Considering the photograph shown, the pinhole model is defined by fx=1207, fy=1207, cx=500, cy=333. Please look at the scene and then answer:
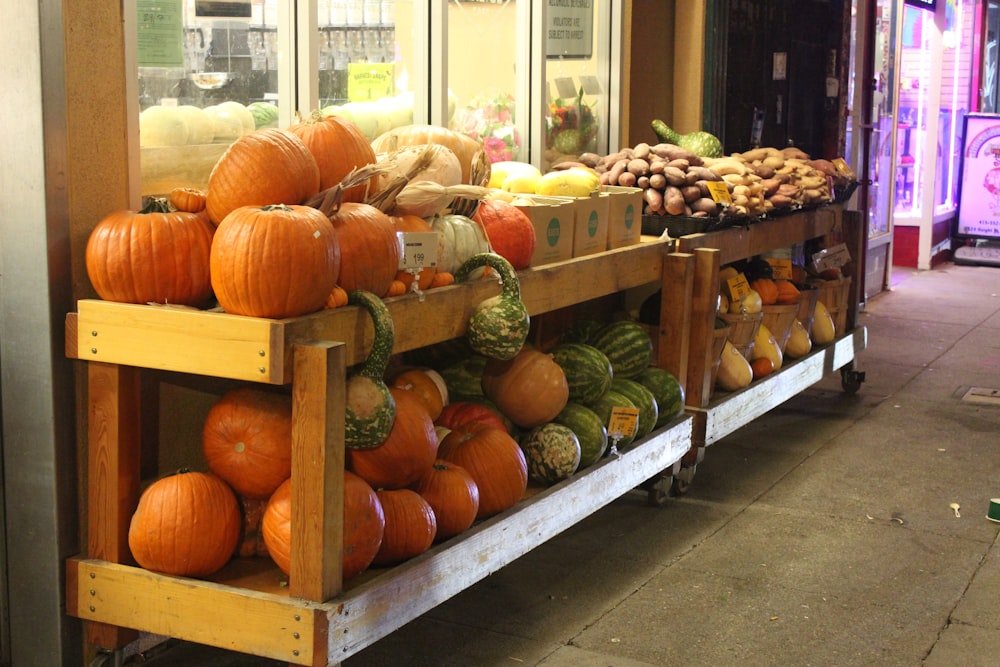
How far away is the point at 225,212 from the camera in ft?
9.79

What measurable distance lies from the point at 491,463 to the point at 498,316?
423 mm

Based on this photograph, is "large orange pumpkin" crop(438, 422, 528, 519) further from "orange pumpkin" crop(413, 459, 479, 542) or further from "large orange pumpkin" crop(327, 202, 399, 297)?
"large orange pumpkin" crop(327, 202, 399, 297)

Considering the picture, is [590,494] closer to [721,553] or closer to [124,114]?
[721,553]

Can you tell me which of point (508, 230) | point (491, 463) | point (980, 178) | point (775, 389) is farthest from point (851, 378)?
point (980, 178)

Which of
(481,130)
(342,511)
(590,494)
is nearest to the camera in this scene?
(342,511)

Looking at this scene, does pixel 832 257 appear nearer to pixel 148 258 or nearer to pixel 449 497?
pixel 449 497

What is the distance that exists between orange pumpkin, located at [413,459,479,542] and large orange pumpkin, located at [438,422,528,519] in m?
0.13

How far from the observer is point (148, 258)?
9.22 ft

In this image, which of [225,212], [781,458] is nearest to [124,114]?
[225,212]

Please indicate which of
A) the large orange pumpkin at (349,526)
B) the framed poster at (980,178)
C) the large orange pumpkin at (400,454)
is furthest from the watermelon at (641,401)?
the framed poster at (980,178)

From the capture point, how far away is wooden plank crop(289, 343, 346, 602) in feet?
8.84

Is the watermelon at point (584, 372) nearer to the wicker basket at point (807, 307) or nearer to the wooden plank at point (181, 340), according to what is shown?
the wooden plank at point (181, 340)

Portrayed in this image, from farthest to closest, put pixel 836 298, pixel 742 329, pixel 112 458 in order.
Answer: pixel 836 298 < pixel 742 329 < pixel 112 458

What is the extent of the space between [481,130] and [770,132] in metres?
3.35
